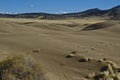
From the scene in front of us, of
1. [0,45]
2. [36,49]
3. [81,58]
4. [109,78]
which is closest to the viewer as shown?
[109,78]

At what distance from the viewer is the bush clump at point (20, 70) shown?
15609 millimetres

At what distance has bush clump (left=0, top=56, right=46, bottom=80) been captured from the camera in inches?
615

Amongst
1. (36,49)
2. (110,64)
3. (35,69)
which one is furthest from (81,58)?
(35,69)

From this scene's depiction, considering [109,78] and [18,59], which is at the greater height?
[18,59]

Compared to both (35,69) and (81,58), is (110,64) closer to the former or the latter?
(81,58)

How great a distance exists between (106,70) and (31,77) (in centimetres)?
762

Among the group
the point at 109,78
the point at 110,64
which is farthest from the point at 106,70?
the point at 109,78

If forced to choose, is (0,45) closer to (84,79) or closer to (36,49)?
(36,49)

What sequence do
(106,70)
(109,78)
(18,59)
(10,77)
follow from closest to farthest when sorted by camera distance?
(10,77) < (18,59) < (109,78) < (106,70)

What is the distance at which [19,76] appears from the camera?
15625 mm

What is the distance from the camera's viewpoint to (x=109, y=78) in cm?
1947

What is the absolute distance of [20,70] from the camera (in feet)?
51.9

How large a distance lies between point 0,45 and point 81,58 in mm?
9387

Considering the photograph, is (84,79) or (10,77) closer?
(10,77)
